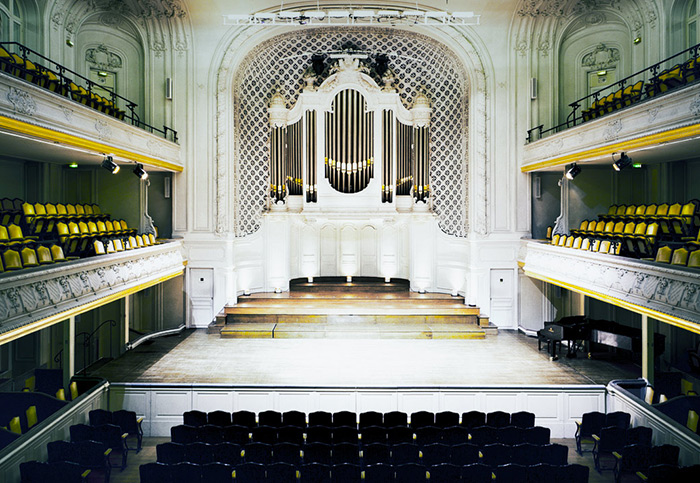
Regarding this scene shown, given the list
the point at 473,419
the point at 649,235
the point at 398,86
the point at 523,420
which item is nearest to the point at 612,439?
the point at 523,420

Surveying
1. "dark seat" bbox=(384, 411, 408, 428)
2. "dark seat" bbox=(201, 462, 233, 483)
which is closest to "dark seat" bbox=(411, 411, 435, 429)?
"dark seat" bbox=(384, 411, 408, 428)

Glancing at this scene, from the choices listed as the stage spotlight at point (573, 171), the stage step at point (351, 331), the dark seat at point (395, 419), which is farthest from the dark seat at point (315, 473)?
the stage spotlight at point (573, 171)

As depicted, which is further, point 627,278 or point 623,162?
point 623,162

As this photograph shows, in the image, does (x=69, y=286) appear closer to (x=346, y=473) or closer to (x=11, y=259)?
(x=11, y=259)

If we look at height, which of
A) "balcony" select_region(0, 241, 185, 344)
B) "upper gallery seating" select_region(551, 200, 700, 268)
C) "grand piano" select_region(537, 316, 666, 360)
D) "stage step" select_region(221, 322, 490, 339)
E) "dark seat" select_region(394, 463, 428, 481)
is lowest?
"dark seat" select_region(394, 463, 428, 481)

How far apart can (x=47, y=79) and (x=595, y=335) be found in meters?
10.2

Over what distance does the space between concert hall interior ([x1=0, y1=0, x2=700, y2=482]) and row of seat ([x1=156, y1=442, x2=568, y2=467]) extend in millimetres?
1092

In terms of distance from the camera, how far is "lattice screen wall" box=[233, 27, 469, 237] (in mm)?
12938

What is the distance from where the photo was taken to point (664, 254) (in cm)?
721

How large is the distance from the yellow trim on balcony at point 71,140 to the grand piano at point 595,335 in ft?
28.4

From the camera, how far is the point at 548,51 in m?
12.1

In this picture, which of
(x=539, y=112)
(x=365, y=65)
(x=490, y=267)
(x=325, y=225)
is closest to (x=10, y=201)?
(x=325, y=225)

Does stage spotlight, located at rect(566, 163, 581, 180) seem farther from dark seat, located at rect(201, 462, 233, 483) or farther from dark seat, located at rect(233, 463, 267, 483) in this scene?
dark seat, located at rect(201, 462, 233, 483)

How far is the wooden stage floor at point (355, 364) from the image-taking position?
838 cm
